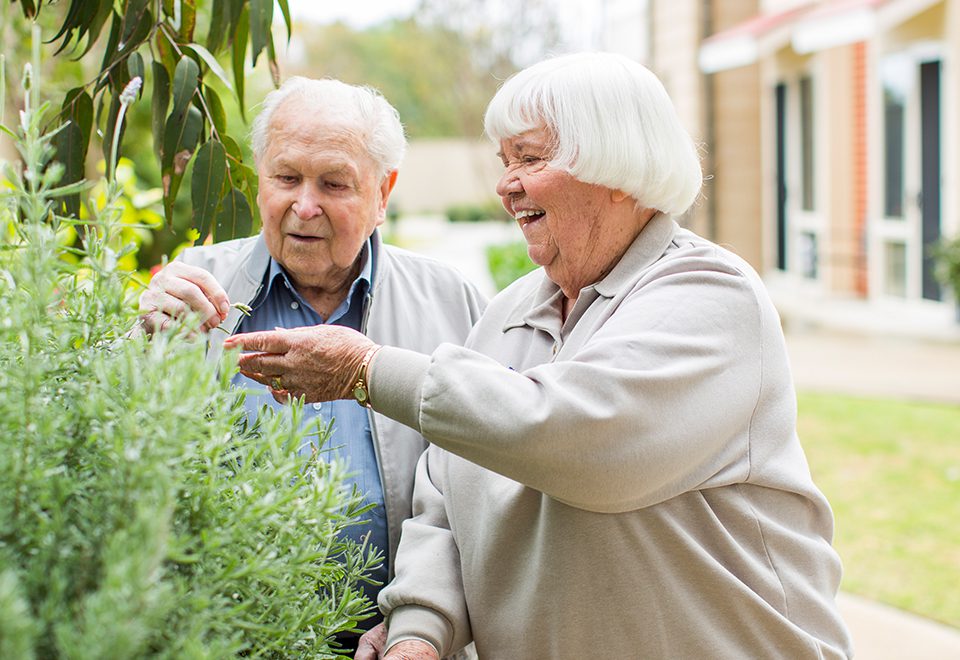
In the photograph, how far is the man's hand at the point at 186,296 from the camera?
1.92 metres

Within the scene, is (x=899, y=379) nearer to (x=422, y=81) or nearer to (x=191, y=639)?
(x=191, y=639)

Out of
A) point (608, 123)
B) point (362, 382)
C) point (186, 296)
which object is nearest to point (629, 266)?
point (608, 123)

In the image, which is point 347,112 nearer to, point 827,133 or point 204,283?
point 204,283

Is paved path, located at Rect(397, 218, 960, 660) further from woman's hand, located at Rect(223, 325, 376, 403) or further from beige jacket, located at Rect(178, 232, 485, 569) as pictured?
woman's hand, located at Rect(223, 325, 376, 403)

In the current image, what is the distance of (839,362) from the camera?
34.9 feet

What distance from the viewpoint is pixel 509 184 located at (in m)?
2.09

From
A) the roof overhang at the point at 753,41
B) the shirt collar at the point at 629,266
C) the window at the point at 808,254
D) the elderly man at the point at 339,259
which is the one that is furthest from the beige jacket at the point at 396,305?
the window at the point at 808,254

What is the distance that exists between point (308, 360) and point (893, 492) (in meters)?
5.47

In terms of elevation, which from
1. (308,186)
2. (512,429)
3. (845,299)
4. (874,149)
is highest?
(308,186)

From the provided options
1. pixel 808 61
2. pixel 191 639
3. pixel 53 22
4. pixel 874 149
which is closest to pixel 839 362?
pixel 874 149

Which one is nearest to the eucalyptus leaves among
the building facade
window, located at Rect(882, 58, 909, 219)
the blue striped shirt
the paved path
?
the blue striped shirt

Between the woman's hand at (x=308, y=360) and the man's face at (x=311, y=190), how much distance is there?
72 centimetres

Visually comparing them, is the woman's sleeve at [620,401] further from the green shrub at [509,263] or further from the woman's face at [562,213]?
the green shrub at [509,263]

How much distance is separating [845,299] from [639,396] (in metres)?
13.6
